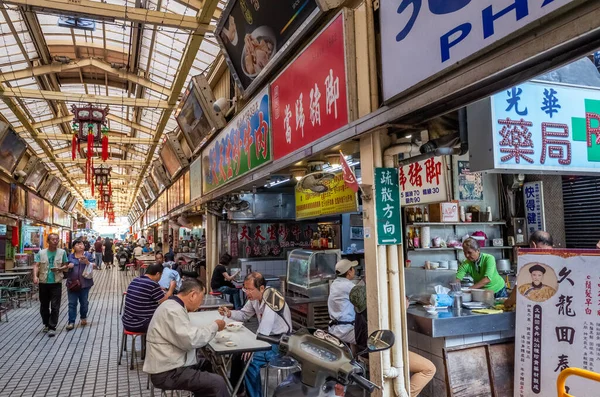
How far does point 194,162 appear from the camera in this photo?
41.9 feet

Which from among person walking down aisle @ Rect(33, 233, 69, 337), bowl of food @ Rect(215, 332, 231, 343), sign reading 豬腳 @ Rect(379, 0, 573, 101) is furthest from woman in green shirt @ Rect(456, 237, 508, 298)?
person walking down aisle @ Rect(33, 233, 69, 337)

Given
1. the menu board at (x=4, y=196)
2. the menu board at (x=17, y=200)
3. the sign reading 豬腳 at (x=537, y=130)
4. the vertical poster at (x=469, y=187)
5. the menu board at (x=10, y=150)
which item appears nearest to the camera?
the sign reading 豬腳 at (x=537, y=130)

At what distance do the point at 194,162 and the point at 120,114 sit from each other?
7.36 m

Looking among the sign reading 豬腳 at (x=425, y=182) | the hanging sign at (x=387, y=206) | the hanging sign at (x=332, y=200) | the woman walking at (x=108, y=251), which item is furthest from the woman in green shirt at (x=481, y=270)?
the woman walking at (x=108, y=251)

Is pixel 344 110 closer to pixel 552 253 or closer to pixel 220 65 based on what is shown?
pixel 552 253

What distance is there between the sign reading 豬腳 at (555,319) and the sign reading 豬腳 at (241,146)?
3728 millimetres

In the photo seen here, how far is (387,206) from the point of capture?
3641 millimetres

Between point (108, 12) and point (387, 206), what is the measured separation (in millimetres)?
6236

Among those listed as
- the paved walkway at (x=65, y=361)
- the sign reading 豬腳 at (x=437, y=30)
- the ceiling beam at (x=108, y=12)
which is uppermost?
the ceiling beam at (x=108, y=12)

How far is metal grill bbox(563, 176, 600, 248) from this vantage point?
7.31 meters

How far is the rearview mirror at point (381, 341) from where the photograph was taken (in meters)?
2.23

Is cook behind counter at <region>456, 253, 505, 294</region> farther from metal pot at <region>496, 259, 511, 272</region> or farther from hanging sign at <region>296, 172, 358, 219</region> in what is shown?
metal pot at <region>496, 259, 511, 272</region>

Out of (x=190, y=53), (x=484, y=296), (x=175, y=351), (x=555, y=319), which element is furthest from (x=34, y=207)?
(x=555, y=319)

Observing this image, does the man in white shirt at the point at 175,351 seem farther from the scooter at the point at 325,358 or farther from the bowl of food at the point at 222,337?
the scooter at the point at 325,358
